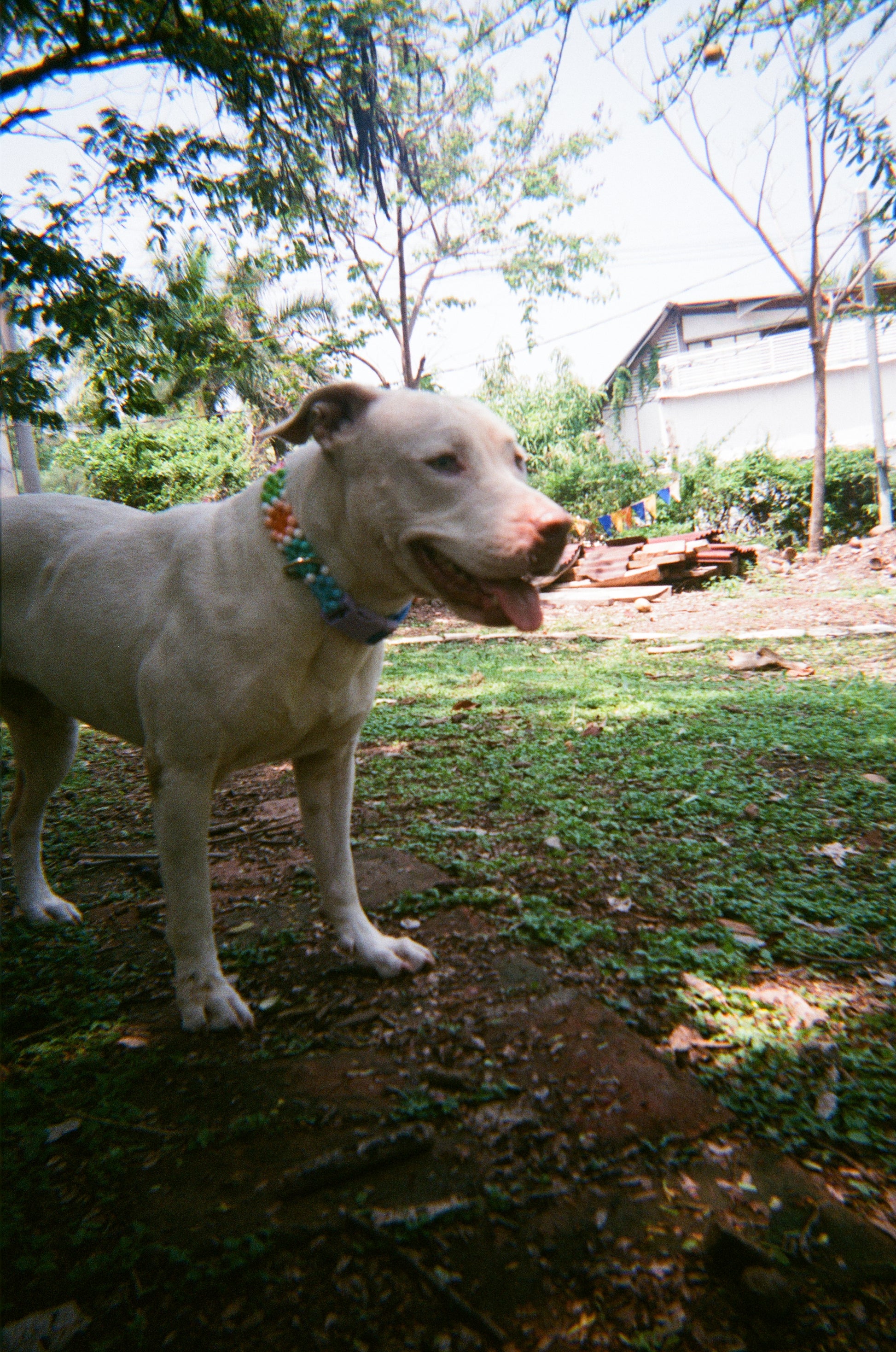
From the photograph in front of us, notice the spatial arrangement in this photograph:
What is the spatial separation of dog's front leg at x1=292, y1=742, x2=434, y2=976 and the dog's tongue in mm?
855

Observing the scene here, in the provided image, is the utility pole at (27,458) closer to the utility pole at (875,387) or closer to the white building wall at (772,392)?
the utility pole at (875,387)

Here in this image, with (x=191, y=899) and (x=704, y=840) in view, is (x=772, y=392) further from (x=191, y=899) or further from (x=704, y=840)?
(x=191, y=899)

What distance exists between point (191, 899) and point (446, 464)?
145 cm

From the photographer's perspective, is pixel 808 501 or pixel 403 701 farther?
pixel 808 501

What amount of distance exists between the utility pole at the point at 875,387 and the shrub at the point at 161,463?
41.2 feet

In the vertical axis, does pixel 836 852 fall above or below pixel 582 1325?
below

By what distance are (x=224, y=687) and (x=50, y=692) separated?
89 cm

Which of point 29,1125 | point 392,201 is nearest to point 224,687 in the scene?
point 29,1125

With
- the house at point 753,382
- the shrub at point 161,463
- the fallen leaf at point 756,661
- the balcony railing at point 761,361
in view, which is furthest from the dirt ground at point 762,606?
the balcony railing at point 761,361

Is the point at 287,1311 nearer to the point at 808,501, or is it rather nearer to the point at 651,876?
the point at 651,876

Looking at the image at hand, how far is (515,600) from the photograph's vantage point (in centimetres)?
200

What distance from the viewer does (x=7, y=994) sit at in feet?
8.29

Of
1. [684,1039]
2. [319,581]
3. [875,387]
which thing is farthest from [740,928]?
[875,387]

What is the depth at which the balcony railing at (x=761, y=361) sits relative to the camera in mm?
26484
